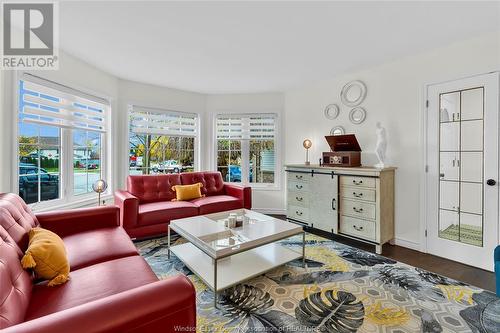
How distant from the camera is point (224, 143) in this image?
489 cm

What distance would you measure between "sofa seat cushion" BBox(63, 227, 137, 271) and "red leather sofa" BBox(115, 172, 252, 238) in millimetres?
714

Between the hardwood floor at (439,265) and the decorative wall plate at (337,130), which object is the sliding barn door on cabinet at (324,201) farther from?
the decorative wall plate at (337,130)

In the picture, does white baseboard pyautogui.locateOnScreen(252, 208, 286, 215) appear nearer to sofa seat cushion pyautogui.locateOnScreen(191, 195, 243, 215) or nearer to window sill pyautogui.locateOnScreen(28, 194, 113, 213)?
sofa seat cushion pyautogui.locateOnScreen(191, 195, 243, 215)

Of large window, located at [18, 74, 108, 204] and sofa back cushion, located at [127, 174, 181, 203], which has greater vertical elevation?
large window, located at [18, 74, 108, 204]

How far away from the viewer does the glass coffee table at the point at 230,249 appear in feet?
6.34

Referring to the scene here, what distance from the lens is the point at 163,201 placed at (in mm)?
3623

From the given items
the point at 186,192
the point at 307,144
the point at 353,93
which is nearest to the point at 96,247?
the point at 186,192

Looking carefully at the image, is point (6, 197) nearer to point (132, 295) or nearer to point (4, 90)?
point (4, 90)

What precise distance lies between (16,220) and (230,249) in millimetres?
1499

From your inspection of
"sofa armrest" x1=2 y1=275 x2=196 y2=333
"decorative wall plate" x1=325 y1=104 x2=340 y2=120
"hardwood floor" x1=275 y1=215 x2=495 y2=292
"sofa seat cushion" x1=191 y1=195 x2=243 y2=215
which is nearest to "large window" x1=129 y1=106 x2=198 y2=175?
"sofa seat cushion" x1=191 y1=195 x2=243 y2=215

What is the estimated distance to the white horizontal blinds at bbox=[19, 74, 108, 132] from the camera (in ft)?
8.71

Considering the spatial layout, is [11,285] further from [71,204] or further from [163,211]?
[71,204]

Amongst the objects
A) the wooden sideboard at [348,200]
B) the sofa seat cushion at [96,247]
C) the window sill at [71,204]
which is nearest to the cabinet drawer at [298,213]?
the wooden sideboard at [348,200]

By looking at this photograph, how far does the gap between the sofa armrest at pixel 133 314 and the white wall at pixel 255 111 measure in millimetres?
3639
